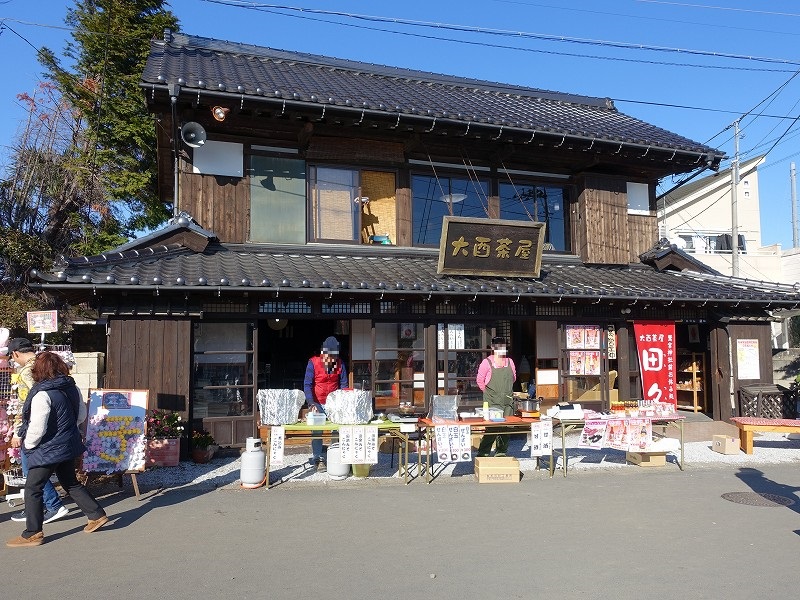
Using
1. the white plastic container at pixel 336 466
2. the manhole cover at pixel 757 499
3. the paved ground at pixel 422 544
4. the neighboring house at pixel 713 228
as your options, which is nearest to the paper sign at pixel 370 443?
the paved ground at pixel 422 544

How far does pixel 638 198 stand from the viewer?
13.9 metres

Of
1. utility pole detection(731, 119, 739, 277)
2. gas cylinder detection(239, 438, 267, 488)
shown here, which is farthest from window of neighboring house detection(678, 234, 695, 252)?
gas cylinder detection(239, 438, 267, 488)

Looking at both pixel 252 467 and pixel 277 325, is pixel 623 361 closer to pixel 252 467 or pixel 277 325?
pixel 252 467

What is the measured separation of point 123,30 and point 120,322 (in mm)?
17097

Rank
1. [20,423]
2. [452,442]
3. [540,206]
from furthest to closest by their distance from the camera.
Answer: [540,206] < [452,442] < [20,423]

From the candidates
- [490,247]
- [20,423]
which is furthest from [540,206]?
[20,423]

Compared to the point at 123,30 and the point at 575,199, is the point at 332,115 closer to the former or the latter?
the point at 575,199

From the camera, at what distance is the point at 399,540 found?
582 centimetres

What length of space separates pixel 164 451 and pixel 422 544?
16.7 ft

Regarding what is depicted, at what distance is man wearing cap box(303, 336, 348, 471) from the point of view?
28.7 ft

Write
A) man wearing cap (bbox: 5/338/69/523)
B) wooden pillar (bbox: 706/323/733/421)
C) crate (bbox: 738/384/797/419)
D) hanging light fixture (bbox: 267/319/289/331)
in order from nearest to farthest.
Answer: man wearing cap (bbox: 5/338/69/523)
crate (bbox: 738/384/797/419)
wooden pillar (bbox: 706/323/733/421)
hanging light fixture (bbox: 267/319/289/331)

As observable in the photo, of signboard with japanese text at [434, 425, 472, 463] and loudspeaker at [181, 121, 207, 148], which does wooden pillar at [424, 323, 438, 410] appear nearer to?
signboard with japanese text at [434, 425, 472, 463]

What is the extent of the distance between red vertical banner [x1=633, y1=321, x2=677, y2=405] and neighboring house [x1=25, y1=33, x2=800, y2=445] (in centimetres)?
26

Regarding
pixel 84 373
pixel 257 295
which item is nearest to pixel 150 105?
pixel 257 295
